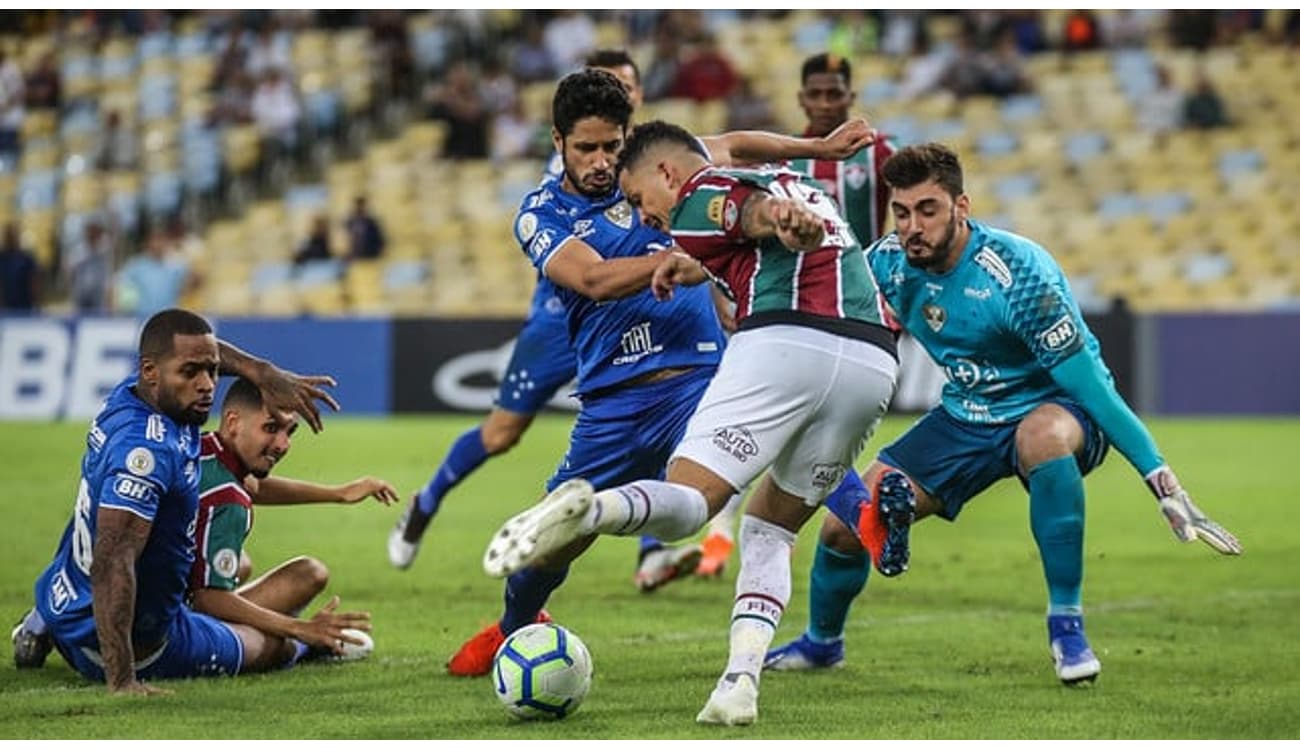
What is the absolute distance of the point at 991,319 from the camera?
7895 mm

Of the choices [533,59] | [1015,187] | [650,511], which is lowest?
[650,511]

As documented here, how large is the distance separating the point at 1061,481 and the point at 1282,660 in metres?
1.30

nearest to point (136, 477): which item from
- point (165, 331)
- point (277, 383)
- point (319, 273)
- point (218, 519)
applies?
point (165, 331)

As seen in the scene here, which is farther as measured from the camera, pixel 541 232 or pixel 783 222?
pixel 541 232

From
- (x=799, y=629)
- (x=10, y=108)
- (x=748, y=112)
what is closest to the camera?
(x=799, y=629)

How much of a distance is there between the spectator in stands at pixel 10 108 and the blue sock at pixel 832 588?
71.5ft

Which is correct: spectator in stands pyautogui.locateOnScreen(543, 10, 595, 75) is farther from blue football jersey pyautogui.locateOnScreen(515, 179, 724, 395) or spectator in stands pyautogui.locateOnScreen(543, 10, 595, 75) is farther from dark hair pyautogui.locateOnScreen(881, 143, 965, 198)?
dark hair pyautogui.locateOnScreen(881, 143, 965, 198)

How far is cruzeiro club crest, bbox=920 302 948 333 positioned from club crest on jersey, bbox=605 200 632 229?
1.11 meters

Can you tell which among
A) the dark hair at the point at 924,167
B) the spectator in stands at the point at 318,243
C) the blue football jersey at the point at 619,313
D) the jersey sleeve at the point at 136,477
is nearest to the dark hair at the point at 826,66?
the blue football jersey at the point at 619,313

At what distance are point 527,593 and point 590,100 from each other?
5.80 ft

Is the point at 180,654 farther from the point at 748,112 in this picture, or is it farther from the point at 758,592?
the point at 748,112

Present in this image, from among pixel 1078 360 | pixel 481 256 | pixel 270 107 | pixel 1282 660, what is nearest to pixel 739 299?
pixel 1078 360
